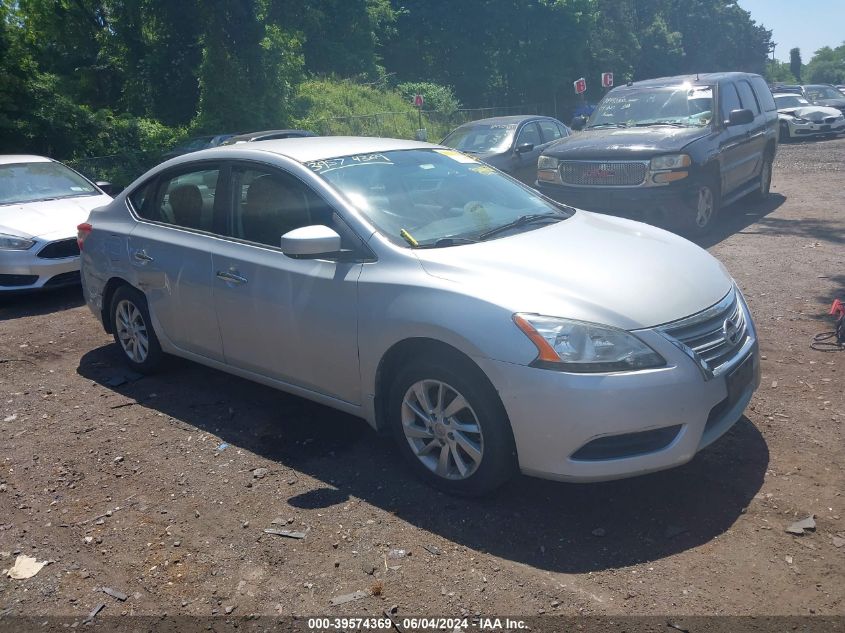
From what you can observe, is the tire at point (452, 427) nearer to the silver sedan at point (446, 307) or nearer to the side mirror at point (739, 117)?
the silver sedan at point (446, 307)

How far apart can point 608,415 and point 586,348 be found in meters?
0.31

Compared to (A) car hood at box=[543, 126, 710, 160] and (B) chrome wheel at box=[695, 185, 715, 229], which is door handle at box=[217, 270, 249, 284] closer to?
(A) car hood at box=[543, 126, 710, 160]

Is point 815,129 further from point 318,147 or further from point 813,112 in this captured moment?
point 318,147

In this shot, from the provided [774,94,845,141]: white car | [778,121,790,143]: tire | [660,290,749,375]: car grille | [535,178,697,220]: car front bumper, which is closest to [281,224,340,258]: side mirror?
[660,290,749,375]: car grille

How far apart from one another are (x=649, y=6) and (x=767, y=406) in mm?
78324

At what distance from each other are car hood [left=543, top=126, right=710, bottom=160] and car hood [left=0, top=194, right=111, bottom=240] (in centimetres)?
571

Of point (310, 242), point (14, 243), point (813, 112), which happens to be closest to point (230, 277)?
point (310, 242)

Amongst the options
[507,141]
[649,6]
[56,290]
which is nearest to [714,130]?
[507,141]

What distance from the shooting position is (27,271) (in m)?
8.64

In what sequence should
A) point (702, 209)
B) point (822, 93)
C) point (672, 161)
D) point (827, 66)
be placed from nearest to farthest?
point (672, 161)
point (702, 209)
point (822, 93)
point (827, 66)

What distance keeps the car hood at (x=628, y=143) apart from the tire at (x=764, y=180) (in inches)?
106

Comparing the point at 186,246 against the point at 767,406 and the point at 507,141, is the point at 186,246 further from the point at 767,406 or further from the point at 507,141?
the point at 507,141

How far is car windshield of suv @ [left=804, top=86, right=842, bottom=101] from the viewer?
2789 centimetres

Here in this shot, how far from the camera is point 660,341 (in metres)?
3.79
